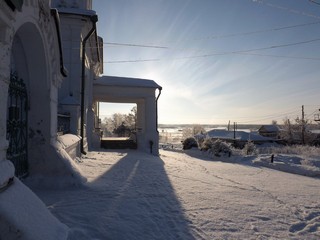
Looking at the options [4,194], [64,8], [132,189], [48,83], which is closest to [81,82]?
[64,8]

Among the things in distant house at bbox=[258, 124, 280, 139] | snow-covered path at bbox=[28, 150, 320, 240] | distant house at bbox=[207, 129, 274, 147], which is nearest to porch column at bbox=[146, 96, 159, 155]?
snow-covered path at bbox=[28, 150, 320, 240]

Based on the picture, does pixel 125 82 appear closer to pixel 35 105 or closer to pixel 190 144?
pixel 190 144

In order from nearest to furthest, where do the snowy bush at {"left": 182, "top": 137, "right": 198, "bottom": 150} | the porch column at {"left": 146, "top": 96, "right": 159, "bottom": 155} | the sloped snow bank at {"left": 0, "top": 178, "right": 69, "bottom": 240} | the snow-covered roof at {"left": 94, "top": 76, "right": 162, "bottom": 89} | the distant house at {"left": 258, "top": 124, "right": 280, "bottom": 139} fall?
1. the sloped snow bank at {"left": 0, "top": 178, "right": 69, "bottom": 240}
2. the snow-covered roof at {"left": 94, "top": 76, "right": 162, "bottom": 89}
3. the porch column at {"left": 146, "top": 96, "right": 159, "bottom": 155}
4. the snowy bush at {"left": 182, "top": 137, "right": 198, "bottom": 150}
5. the distant house at {"left": 258, "top": 124, "right": 280, "bottom": 139}

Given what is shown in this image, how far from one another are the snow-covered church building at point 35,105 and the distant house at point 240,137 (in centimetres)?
3256

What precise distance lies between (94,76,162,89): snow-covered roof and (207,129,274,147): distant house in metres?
25.8

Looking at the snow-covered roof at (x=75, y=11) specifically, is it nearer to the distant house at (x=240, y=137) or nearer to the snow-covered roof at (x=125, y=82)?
the snow-covered roof at (x=125, y=82)

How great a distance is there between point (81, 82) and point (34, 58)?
256 inches

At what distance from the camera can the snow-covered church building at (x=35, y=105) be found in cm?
273

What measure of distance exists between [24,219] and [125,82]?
14.4 meters

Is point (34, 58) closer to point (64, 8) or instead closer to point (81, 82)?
point (81, 82)

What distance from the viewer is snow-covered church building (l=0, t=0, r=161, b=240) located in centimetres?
273

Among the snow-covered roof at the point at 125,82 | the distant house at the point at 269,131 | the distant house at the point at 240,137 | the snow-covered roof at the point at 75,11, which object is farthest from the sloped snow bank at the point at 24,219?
the distant house at the point at 269,131

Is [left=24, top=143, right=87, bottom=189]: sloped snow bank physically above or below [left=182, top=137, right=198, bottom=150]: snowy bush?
above

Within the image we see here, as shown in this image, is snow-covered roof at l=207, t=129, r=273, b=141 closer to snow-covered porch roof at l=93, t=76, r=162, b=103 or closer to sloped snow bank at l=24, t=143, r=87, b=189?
snow-covered porch roof at l=93, t=76, r=162, b=103
